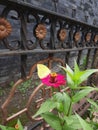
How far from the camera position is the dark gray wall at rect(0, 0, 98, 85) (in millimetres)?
3850

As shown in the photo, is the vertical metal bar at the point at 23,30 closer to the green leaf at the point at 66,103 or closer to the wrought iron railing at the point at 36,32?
the wrought iron railing at the point at 36,32

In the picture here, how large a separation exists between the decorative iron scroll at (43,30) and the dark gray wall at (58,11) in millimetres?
1933

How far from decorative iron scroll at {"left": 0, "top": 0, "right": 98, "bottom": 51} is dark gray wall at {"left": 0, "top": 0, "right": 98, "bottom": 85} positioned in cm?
193

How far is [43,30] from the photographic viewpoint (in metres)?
1.35

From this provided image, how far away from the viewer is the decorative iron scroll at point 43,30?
1.17 meters

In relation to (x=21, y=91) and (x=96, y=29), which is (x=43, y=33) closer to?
(x=96, y=29)

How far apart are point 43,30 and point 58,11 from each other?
3705mm

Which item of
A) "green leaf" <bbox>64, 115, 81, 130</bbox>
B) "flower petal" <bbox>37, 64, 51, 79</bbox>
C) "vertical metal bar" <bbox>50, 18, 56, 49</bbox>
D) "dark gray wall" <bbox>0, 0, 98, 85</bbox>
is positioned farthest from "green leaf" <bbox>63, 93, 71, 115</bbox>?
"dark gray wall" <bbox>0, 0, 98, 85</bbox>

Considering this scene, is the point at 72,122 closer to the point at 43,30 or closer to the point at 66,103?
the point at 66,103

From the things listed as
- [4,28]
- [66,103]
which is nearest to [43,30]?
[4,28]

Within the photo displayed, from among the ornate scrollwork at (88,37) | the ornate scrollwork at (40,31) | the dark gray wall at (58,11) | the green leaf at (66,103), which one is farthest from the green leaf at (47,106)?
the dark gray wall at (58,11)

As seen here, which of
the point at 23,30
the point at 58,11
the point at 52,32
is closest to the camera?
the point at 23,30

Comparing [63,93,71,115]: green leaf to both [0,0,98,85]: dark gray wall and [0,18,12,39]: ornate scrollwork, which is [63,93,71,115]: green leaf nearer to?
[0,18,12,39]: ornate scrollwork

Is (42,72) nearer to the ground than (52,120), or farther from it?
farther from it
